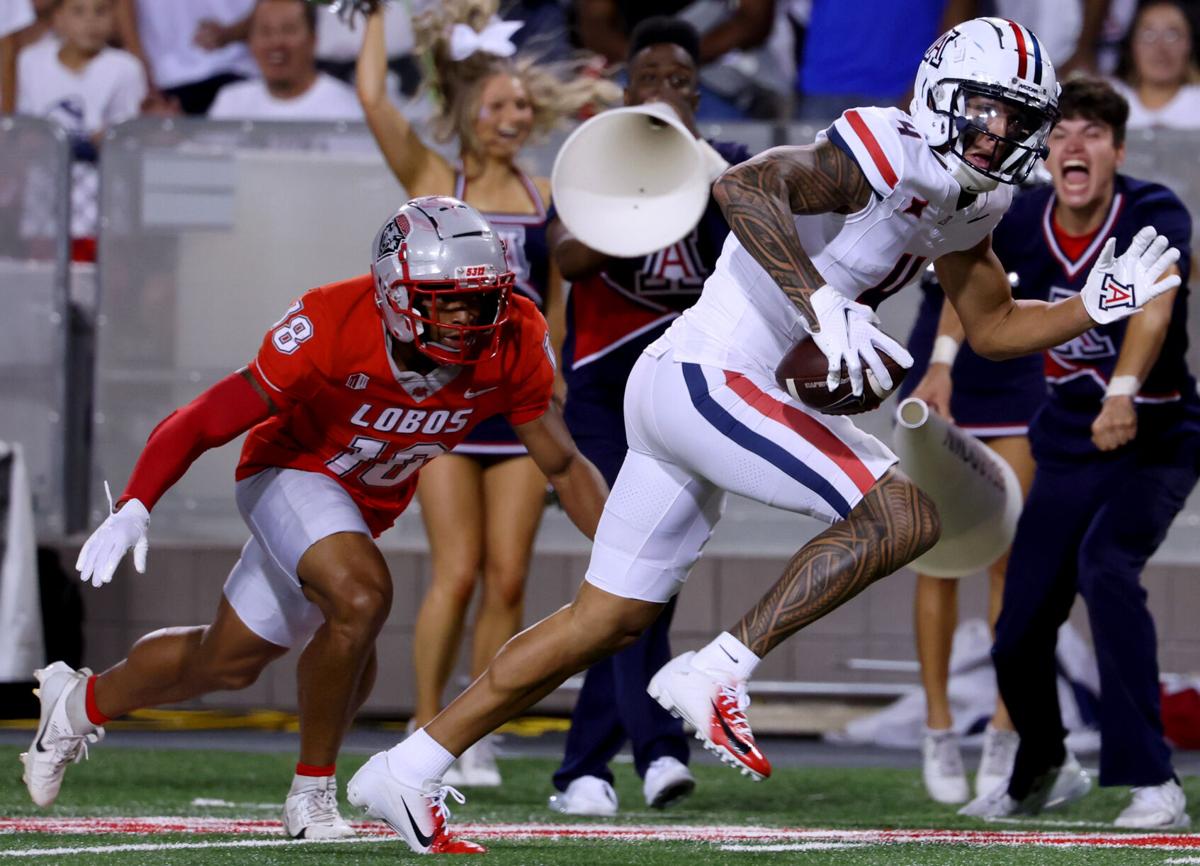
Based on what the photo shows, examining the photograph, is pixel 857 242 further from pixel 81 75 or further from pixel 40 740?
pixel 81 75

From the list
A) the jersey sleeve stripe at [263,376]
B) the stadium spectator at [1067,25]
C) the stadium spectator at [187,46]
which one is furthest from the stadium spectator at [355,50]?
the jersey sleeve stripe at [263,376]

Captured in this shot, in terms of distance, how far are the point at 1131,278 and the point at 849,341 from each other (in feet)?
2.42

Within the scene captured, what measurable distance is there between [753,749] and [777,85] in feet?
19.4

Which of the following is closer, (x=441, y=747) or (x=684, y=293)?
(x=441, y=747)

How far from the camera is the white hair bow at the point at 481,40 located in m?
6.52

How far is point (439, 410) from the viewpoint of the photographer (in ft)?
14.8

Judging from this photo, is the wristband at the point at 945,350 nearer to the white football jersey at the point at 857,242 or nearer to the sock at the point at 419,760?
the white football jersey at the point at 857,242

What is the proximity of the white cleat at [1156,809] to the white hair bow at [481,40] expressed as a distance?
10.3 ft

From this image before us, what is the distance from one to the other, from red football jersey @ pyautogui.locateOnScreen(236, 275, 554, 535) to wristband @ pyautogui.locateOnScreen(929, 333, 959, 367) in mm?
1774

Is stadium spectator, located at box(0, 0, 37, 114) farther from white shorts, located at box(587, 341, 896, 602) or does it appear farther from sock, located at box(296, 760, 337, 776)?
white shorts, located at box(587, 341, 896, 602)

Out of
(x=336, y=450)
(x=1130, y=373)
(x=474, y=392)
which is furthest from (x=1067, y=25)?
(x=336, y=450)

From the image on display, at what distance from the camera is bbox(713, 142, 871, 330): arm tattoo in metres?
3.82

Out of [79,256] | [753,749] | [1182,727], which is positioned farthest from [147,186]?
[753,749]

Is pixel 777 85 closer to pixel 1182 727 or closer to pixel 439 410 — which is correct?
pixel 1182 727
